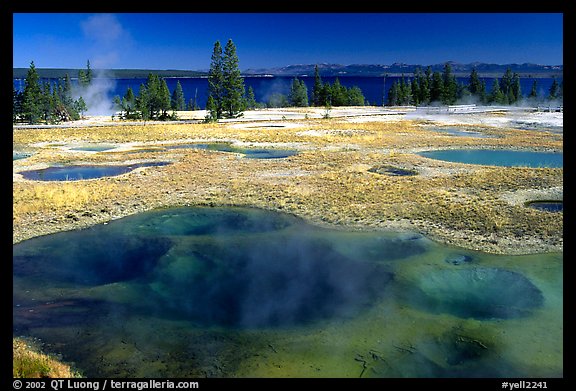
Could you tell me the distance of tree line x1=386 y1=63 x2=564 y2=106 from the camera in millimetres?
130000

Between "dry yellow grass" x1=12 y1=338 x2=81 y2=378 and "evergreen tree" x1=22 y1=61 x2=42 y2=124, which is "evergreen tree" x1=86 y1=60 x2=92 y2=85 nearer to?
"evergreen tree" x1=22 y1=61 x2=42 y2=124

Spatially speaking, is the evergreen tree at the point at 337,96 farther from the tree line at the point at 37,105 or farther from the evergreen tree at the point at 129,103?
the tree line at the point at 37,105

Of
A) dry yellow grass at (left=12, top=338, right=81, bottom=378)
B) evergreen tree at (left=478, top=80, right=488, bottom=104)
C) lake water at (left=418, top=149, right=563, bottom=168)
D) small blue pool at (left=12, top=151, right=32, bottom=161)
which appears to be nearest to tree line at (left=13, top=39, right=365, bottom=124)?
small blue pool at (left=12, top=151, right=32, bottom=161)

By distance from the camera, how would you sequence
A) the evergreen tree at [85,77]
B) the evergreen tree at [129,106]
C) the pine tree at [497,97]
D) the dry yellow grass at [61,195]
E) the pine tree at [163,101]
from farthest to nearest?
the pine tree at [497,97] < the evergreen tree at [85,77] < the pine tree at [163,101] < the evergreen tree at [129,106] < the dry yellow grass at [61,195]

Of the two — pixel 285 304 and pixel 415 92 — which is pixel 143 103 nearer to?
pixel 285 304

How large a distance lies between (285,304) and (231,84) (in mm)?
84498

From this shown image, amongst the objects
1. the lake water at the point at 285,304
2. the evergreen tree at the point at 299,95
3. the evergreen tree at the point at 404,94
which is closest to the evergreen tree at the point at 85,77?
the evergreen tree at the point at 299,95

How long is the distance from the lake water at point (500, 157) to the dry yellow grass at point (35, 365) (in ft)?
121

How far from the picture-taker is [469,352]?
36.9 ft

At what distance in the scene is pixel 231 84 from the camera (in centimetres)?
9300

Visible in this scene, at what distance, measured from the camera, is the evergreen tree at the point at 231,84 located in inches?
3632

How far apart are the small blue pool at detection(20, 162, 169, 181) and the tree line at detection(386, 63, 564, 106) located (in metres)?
111

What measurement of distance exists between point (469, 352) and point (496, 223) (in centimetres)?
1135

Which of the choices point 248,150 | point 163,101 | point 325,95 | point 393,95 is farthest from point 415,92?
point 248,150
